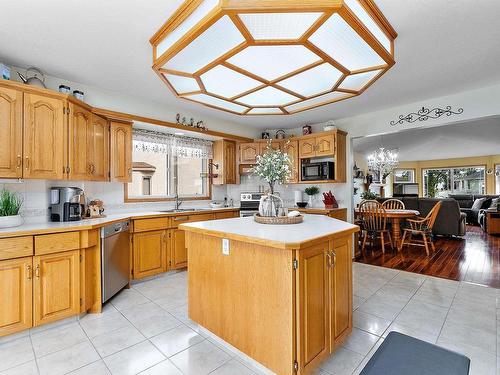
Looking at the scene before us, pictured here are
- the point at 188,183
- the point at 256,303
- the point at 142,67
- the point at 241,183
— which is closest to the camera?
the point at 256,303

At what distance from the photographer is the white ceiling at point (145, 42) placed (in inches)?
71.6

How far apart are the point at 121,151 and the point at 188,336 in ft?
7.86

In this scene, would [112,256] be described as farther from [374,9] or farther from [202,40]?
[374,9]

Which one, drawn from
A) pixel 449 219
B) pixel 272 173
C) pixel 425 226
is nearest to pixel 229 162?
pixel 272 173

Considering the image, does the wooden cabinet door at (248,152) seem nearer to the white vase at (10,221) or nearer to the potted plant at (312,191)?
the potted plant at (312,191)

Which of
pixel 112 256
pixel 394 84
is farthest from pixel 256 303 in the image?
pixel 394 84

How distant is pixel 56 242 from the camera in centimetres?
228

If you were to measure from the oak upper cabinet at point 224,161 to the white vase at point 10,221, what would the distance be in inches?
113

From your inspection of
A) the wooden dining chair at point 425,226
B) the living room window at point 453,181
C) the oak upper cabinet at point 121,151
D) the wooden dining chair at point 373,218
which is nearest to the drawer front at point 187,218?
the oak upper cabinet at point 121,151

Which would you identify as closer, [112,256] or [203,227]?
[203,227]

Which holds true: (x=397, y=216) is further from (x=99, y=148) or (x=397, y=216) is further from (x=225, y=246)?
(x=99, y=148)

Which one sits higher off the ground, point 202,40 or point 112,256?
point 202,40

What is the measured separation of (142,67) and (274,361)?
2875 millimetres

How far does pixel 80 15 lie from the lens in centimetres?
189
